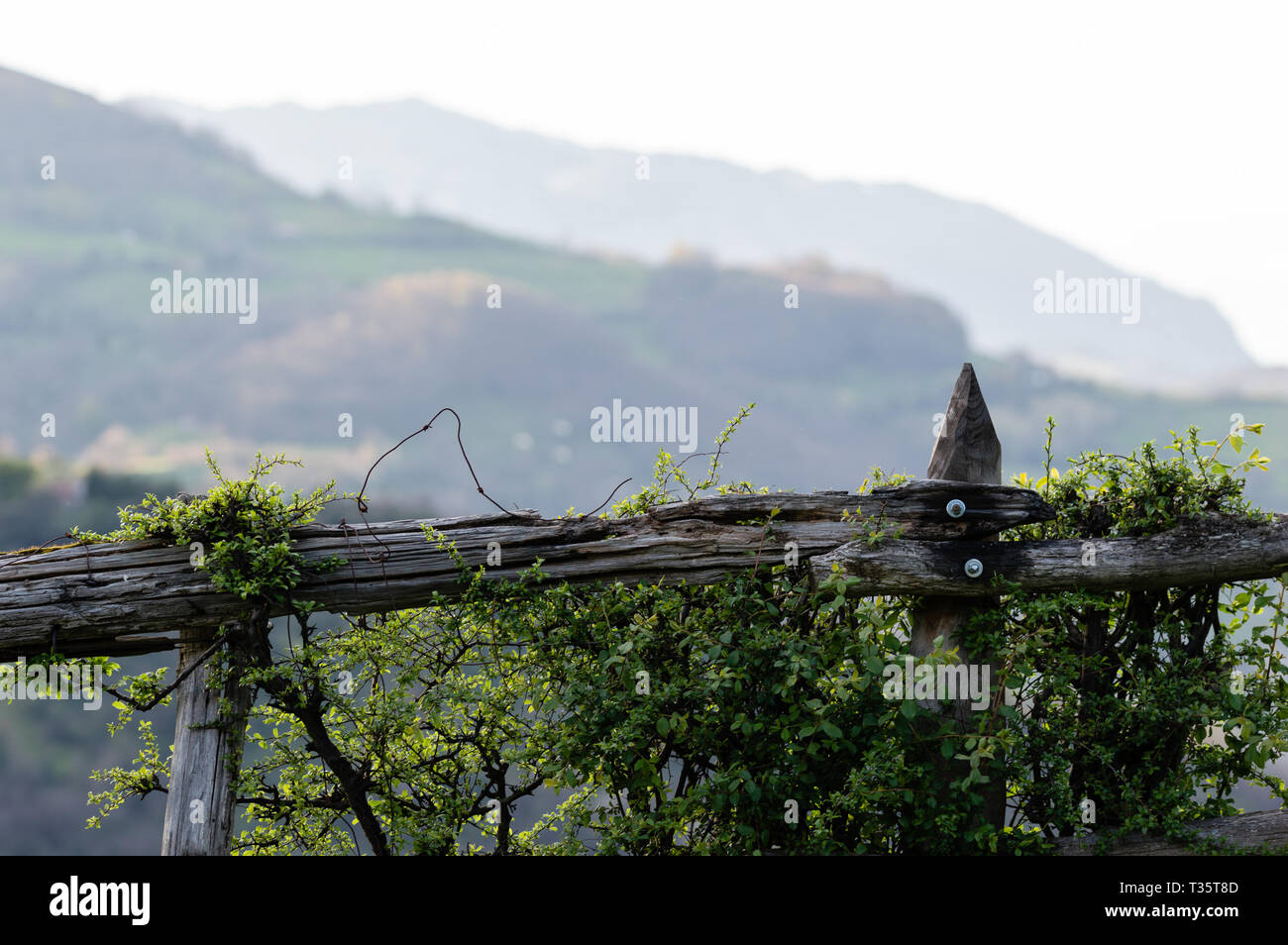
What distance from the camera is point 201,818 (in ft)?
12.7

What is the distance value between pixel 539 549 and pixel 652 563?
1.43 ft

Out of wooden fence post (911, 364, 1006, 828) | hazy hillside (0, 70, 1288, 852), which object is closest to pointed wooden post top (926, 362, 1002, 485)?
wooden fence post (911, 364, 1006, 828)

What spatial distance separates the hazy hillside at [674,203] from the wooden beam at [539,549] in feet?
372

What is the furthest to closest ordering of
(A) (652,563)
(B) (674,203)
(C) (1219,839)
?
(B) (674,203), (A) (652,563), (C) (1219,839)

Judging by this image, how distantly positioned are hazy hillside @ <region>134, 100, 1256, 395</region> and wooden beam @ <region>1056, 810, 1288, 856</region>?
374ft

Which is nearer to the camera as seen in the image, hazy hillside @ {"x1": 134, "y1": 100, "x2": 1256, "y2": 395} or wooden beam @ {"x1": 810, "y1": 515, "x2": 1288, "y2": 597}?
wooden beam @ {"x1": 810, "y1": 515, "x2": 1288, "y2": 597}

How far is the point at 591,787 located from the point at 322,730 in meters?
1.06

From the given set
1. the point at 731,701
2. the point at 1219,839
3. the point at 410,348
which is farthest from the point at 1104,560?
the point at 410,348

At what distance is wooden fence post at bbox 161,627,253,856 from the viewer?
3.87 meters

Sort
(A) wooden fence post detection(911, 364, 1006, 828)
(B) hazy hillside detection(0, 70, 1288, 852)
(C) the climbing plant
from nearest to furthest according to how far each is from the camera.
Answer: (C) the climbing plant < (A) wooden fence post detection(911, 364, 1006, 828) < (B) hazy hillside detection(0, 70, 1288, 852)

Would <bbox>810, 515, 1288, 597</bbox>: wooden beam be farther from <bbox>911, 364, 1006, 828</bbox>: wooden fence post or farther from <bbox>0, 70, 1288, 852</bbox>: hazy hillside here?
<bbox>0, 70, 1288, 852</bbox>: hazy hillside

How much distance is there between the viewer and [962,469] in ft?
13.3

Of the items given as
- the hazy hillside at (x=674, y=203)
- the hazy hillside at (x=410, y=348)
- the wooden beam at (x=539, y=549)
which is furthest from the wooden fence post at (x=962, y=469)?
the hazy hillside at (x=674, y=203)

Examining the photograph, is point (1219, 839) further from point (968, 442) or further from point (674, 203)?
point (674, 203)
